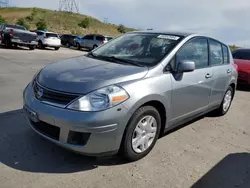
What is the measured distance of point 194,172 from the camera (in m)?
3.22

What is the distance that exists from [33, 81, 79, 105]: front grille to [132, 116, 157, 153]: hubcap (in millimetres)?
892

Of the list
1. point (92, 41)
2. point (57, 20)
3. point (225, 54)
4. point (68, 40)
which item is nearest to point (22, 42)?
point (92, 41)

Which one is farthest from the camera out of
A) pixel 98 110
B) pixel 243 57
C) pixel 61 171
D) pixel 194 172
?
pixel 243 57

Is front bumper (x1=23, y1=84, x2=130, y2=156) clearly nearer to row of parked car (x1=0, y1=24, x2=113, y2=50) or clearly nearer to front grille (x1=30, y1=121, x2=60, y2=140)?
front grille (x1=30, y1=121, x2=60, y2=140)

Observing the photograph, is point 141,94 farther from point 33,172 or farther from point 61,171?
point 33,172

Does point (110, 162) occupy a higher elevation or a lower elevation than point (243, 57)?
lower

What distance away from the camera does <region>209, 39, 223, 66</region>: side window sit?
4686 mm

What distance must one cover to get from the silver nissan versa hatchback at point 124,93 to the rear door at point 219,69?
183mm

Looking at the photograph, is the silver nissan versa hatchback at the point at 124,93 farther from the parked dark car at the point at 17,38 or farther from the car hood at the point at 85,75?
the parked dark car at the point at 17,38

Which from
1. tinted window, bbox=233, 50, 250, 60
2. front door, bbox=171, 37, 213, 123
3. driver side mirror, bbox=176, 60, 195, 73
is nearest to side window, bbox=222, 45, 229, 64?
front door, bbox=171, 37, 213, 123

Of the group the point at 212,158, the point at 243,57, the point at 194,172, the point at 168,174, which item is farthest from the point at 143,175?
the point at 243,57

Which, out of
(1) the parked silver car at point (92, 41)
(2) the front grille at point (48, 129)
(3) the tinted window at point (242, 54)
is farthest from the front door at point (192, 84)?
(1) the parked silver car at point (92, 41)

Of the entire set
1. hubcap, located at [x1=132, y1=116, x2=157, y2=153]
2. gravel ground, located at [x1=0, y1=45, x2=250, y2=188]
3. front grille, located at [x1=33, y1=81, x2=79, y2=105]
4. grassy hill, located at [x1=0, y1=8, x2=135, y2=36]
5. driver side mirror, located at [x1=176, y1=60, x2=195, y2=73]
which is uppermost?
grassy hill, located at [x1=0, y1=8, x2=135, y2=36]

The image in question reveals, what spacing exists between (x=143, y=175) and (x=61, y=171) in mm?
942
